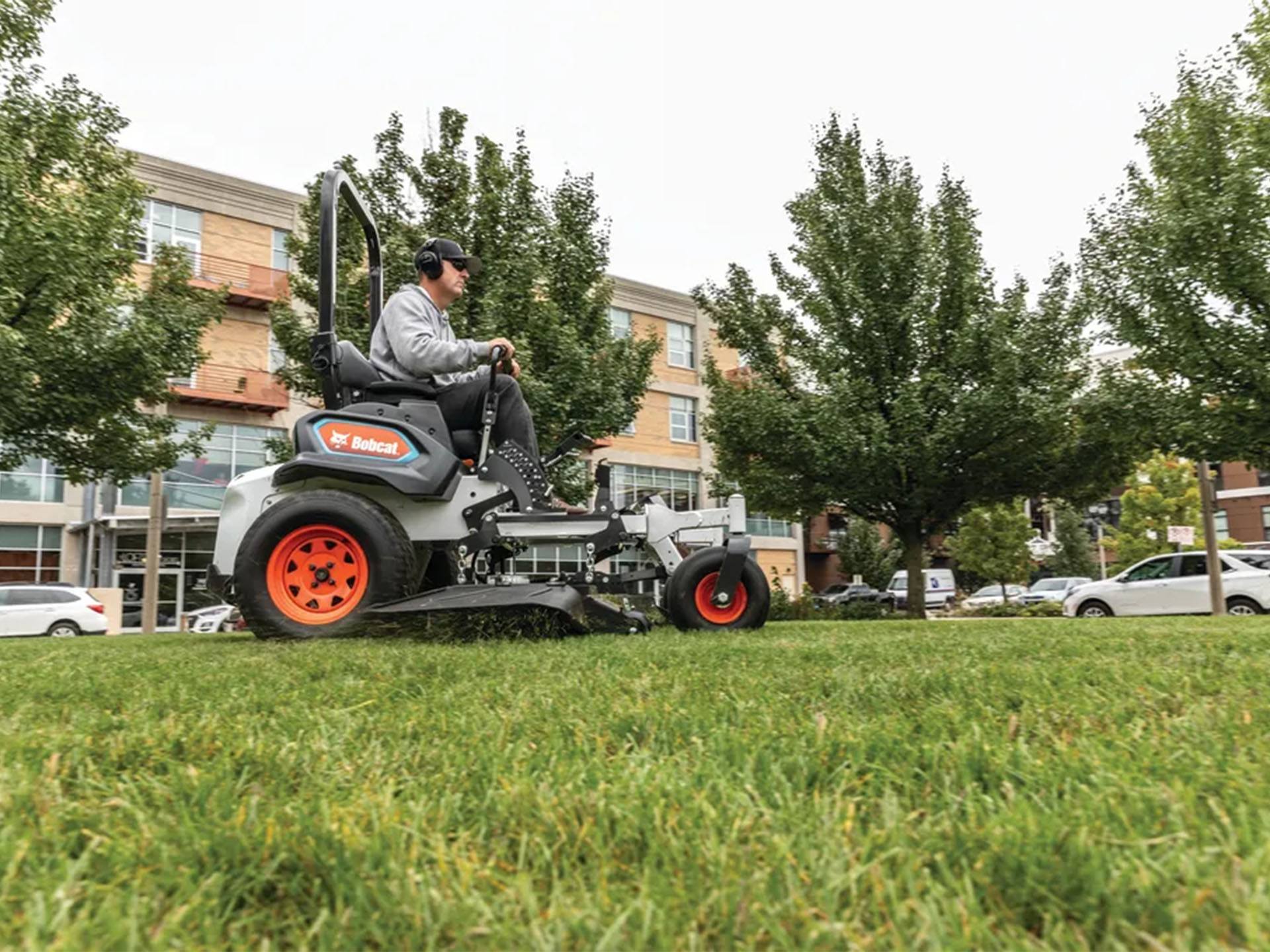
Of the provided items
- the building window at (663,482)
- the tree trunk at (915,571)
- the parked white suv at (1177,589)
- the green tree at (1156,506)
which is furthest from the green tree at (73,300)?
the green tree at (1156,506)

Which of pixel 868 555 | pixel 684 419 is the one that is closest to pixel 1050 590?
pixel 868 555

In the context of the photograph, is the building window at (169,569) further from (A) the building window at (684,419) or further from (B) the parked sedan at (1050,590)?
(B) the parked sedan at (1050,590)

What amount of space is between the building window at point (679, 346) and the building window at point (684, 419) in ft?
5.72

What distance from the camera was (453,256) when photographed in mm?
6047

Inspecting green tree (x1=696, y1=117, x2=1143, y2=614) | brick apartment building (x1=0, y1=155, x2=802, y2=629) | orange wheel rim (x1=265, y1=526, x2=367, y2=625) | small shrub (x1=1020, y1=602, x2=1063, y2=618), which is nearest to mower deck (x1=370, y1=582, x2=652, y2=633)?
orange wheel rim (x1=265, y1=526, x2=367, y2=625)

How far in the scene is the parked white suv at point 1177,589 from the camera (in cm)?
1925

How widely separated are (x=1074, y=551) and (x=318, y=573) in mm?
57138

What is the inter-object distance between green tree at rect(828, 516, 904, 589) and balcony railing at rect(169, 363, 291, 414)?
30.1 meters

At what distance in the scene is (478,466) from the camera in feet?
18.5

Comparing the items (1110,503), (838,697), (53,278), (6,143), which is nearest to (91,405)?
(53,278)

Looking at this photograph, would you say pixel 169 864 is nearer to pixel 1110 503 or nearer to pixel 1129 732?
pixel 1129 732

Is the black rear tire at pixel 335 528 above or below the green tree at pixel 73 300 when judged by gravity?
below

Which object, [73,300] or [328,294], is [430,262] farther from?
[73,300]

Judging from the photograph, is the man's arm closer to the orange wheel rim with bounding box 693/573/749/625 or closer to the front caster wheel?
the front caster wheel
